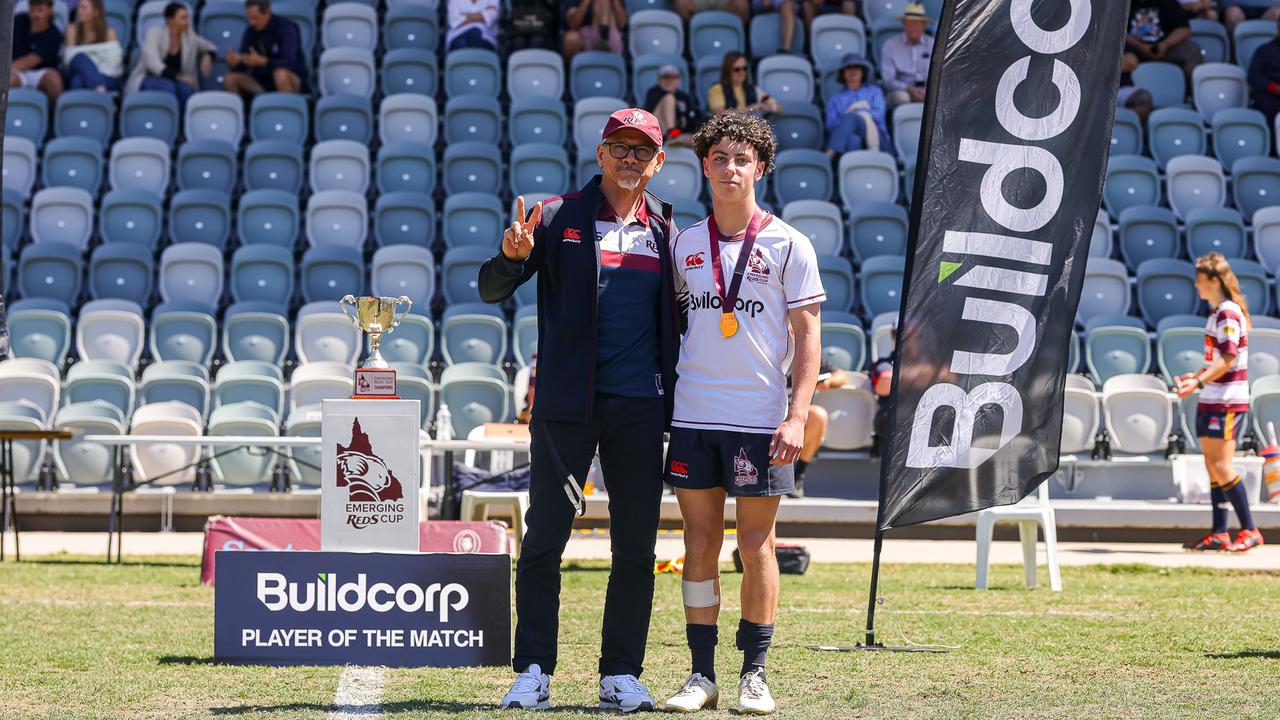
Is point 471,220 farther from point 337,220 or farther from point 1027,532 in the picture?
point 1027,532

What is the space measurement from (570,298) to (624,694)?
118cm

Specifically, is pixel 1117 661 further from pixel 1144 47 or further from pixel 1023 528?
pixel 1144 47

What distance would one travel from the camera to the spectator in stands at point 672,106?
48.9 ft

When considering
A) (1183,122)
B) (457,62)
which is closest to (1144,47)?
(1183,122)

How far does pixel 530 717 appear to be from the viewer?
14.4ft

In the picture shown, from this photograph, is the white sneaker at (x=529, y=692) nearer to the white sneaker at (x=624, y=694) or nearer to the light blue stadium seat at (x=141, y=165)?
the white sneaker at (x=624, y=694)

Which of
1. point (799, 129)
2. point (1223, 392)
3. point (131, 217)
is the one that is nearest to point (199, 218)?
point (131, 217)

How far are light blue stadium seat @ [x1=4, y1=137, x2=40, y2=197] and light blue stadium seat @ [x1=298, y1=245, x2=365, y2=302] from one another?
3030mm

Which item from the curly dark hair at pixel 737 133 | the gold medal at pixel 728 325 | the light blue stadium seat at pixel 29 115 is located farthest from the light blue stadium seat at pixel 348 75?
the gold medal at pixel 728 325

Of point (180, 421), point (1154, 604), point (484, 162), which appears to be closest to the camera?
point (1154, 604)

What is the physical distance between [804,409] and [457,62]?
40.6ft

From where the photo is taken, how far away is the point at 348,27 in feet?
55.8

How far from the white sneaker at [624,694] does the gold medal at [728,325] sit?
107cm

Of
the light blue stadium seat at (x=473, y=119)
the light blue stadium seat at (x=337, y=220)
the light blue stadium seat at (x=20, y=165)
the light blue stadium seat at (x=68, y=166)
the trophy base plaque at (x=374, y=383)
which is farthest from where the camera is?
the light blue stadium seat at (x=473, y=119)
